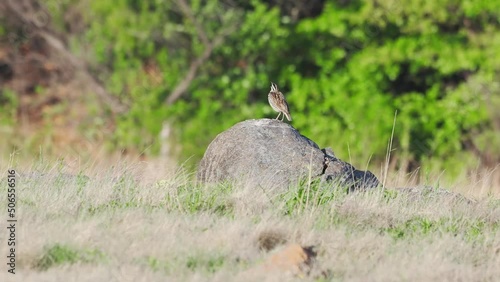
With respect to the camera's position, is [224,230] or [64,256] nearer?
[64,256]

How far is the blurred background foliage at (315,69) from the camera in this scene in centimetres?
2112

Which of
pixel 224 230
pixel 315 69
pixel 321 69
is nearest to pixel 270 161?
pixel 224 230

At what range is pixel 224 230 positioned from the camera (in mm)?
7738

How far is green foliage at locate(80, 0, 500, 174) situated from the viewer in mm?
21141

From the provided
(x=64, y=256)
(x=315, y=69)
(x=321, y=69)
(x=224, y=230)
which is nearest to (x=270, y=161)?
(x=224, y=230)

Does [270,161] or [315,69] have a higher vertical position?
[270,161]

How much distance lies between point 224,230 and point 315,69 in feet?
51.7

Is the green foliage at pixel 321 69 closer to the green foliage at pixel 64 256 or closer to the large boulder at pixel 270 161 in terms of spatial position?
the large boulder at pixel 270 161

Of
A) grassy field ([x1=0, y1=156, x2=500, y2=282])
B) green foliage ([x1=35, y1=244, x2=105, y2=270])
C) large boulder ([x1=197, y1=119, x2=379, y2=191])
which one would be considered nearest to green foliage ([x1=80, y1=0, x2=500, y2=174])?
large boulder ([x1=197, y1=119, x2=379, y2=191])

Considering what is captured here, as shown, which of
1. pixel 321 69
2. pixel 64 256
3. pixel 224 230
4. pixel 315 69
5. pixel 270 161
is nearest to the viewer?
pixel 64 256

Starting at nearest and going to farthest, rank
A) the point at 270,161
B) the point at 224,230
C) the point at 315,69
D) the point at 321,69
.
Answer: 1. the point at 224,230
2. the point at 270,161
3. the point at 321,69
4. the point at 315,69

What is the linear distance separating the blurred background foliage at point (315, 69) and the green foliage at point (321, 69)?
1.1 inches

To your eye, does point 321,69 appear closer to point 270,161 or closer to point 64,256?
point 270,161

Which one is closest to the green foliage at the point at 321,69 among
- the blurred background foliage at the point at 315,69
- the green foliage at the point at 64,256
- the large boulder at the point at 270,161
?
the blurred background foliage at the point at 315,69
